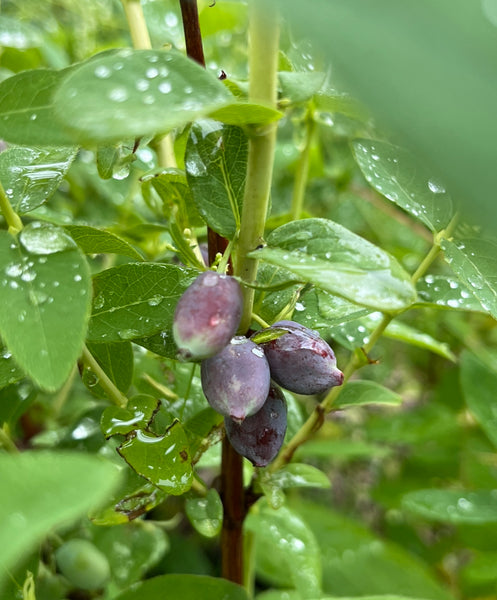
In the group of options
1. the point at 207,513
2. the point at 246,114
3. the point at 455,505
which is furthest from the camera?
the point at 455,505

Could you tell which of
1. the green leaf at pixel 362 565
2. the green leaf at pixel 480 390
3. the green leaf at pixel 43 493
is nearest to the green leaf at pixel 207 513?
the green leaf at pixel 43 493

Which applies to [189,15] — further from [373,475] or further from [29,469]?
[373,475]

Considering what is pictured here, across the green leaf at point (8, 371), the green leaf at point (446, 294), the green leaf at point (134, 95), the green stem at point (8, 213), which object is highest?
the green leaf at point (134, 95)

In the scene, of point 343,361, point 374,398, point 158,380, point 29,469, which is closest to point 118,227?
point 158,380

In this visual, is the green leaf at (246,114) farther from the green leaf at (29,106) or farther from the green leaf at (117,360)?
the green leaf at (117,360)

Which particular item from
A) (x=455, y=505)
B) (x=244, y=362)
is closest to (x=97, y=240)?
(x=244, y=362)

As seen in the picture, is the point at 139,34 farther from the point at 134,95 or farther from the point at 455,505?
the point at 455,505

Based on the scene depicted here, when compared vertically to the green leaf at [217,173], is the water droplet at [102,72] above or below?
above
